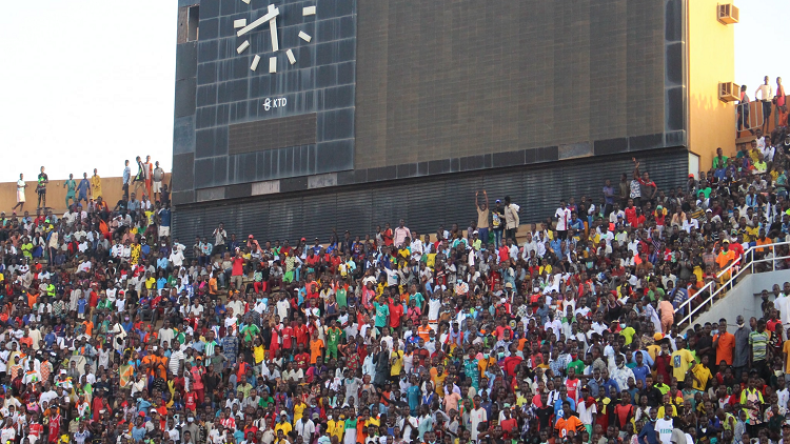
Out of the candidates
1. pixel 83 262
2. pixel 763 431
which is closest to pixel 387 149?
A: pixel 83 262

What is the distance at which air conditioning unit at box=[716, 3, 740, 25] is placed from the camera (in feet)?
105

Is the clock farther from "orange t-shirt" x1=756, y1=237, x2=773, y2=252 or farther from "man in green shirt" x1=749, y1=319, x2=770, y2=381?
"man in green shirt" x1=749, y1=319, x2=770, y2=381

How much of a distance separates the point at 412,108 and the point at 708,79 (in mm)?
6448

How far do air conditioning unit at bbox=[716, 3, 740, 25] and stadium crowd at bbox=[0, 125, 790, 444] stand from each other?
2831 mm

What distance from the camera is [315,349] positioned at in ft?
90.3

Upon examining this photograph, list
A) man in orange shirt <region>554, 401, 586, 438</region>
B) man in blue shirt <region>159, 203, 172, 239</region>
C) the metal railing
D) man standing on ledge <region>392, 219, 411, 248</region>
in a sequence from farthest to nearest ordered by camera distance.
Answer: man in blue shirt <region>159, 203, 172, 239</region>, the metal railing, man standing on ledge <region>392, 219, 411, 248</region>, man in orange shirt <region>554, 401, 586, 438</region>

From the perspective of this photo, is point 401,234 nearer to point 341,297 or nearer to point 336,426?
point 341,297

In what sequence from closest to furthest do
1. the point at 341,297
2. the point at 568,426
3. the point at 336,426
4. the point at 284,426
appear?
the point at 568,426, the point at 336,426, the point at 284,426, the point at 341,297

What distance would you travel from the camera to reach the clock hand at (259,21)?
113ft

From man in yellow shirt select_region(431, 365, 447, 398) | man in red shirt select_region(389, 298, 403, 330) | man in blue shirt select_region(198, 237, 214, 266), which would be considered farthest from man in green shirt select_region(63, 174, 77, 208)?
man in yellow shirt select_region(431, 365, 447, 398)

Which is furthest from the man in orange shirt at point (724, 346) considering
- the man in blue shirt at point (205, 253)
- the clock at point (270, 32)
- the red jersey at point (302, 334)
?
the clock at point (270, 32)

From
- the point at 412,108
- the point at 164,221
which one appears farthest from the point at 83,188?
the point at 412,108

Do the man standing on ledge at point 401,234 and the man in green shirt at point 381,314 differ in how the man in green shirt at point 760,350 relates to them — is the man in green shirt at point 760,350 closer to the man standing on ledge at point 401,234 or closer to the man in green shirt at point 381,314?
the man in green shirt at point 381,314

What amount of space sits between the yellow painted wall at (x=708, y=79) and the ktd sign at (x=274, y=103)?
944cm
